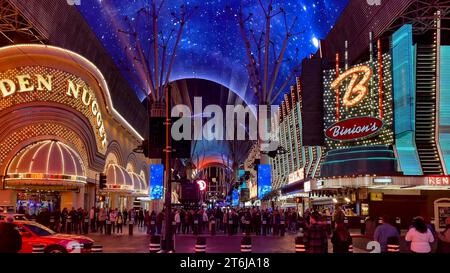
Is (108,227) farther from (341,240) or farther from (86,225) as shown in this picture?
(341,240)

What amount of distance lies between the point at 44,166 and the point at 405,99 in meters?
20.1

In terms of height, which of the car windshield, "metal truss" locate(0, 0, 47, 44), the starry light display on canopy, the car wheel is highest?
the starry light display on canopy

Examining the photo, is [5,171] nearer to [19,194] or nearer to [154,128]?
[19,194]

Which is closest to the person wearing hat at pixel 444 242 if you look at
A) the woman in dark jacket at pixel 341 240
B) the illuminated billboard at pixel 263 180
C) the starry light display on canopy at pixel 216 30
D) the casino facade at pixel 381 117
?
the woman in dark jacket at pixel 341 240

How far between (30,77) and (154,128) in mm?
15120

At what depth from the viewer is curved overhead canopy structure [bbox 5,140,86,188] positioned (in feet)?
94.5

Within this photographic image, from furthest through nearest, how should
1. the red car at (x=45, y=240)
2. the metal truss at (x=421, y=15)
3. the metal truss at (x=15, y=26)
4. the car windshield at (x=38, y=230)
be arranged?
the metal truss at (x=421, y=15)
the metal truss at (x=15, y=26)
the car windshield at (x=38, y=230)
the red car at (x=45, y=240)

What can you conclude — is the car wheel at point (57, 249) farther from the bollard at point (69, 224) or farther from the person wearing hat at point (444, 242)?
the bollard at point (69, 224)

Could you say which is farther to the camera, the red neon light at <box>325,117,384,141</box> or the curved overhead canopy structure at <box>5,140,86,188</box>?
the red neon light at <box>325,117,384,141</box>

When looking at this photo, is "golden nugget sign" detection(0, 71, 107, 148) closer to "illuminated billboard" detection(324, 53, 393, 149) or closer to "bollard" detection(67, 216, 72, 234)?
"bollard" detection(67, 216, 72, 234)

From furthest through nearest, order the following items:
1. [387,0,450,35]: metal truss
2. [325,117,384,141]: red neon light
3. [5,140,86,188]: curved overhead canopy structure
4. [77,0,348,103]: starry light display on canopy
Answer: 1. [77,0,348,103]: starry light display on canopy
2. [325,117,384,141]: red neon light
3. [5,140,86,188]: curved overhead canopy structure
4. [387,0,450,35]: metal truss

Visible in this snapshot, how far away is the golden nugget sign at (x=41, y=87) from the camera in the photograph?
28.5 metres

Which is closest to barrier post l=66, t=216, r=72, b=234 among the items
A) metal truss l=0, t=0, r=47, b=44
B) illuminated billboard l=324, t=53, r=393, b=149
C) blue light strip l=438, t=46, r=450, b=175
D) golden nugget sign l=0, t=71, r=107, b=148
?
golden nugget sign l=0, t=71, r=107, b=148

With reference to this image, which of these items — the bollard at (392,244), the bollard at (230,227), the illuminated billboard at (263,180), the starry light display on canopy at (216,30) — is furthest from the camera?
the starry light display on canopy at (216,30)
